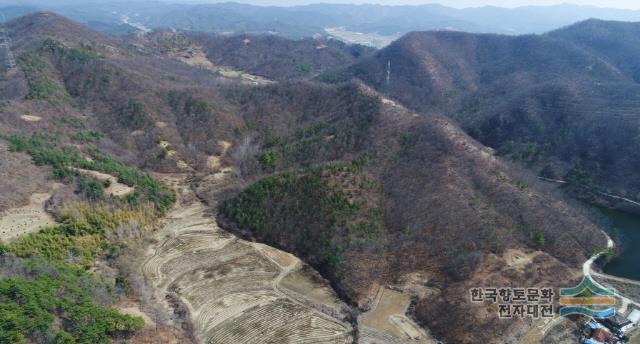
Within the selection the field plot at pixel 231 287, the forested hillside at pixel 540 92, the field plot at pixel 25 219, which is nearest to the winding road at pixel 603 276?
the forested hillside at pixel 540 92

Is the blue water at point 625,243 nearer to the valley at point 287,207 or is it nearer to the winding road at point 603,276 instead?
the valley at point 287,207

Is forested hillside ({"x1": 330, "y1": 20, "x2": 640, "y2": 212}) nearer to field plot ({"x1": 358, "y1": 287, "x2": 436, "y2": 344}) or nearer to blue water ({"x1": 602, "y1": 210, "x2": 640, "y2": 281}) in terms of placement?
blue water ({"x1": 602, "y1": 210, "x2": 640, "y2": 281})

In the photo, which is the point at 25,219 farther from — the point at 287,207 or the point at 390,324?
the point at 390,324

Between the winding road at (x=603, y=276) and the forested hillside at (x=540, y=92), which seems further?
the forested hillside at (x=540, y=92)

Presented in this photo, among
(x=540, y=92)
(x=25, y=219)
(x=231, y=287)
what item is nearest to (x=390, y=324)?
(x=231, y=287)

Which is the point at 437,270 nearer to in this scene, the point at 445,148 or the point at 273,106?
the point at 445,148

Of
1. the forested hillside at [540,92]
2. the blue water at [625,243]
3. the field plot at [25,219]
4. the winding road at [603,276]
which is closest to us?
the winding road at [603,276]

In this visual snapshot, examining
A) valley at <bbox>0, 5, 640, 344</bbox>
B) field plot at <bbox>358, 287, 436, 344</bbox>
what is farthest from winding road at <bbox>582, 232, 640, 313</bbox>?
field plot at <bbox>358, 287, 436, 344</bbox>
